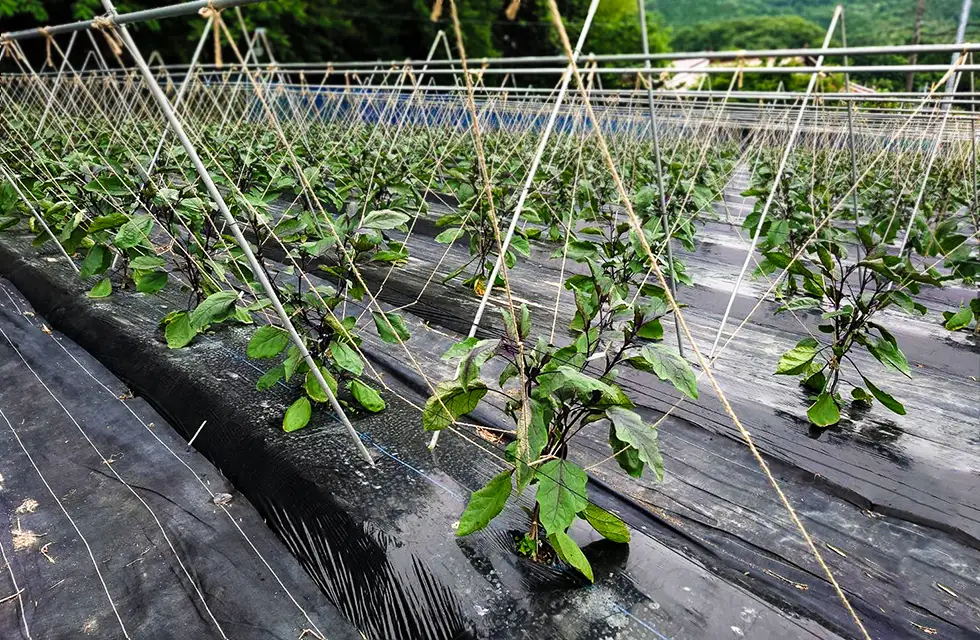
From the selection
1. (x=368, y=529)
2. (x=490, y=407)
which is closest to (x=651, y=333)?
(x=490, y=407)

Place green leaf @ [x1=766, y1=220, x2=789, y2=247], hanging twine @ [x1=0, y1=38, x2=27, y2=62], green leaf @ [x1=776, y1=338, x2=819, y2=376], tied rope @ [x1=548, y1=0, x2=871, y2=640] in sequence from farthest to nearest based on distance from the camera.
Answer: green leaf @ [x1=766, y1=220, x2=789, y2=247], hanging twine @ [x1=0, y1=38, x2=27, y2=62], green leaf @ [x1=776, y1=338, x2=819, y2=376], tied rope @ [x1=548, y1=0, x2=871, y2=640]

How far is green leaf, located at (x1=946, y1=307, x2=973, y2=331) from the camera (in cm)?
345

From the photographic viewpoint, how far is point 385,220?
7.14 ft

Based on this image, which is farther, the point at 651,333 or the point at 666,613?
the point at 651,333

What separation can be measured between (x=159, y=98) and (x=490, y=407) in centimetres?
148

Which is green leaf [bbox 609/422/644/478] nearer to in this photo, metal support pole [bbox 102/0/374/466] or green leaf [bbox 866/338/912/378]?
metal support pole [bbox 102/0/374/466]

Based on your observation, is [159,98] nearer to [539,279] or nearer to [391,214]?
[391,214]

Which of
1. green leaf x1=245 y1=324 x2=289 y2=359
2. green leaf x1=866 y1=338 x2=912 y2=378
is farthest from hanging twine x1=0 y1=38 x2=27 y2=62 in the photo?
green leaf x1=866 y1=338 x2=912 y2=378

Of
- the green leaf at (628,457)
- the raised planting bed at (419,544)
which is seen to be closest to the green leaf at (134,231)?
the raised planting bed at (419,544)

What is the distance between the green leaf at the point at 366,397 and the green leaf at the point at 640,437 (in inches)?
41.6

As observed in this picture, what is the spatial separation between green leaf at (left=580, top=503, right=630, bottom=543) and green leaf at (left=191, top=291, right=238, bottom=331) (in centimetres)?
133

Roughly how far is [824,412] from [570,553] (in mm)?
1485

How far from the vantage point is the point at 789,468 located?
232cm

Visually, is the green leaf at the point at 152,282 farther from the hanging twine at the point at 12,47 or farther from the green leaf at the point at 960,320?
the green leaf at the point at 960,320
